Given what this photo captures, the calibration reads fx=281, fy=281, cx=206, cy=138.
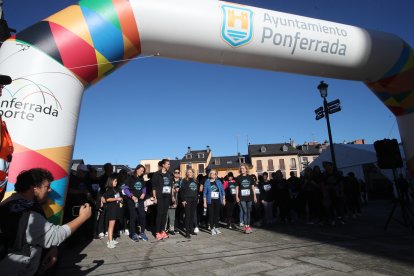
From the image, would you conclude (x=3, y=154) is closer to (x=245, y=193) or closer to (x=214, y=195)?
(x=214, y=195)

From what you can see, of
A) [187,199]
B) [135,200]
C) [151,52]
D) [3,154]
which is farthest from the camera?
[187,199]

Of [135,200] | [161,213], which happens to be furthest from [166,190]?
[135,200]

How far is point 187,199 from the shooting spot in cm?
685

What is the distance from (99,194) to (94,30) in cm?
446

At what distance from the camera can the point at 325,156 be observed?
1966cm

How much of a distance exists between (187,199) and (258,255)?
2.79 metres

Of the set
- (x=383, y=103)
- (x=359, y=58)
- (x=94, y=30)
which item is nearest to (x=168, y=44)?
(x=94, y=30)

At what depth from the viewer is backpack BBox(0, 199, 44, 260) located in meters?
2.06

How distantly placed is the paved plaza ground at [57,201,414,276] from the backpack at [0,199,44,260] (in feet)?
6.09

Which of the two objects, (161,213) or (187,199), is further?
(187,199)

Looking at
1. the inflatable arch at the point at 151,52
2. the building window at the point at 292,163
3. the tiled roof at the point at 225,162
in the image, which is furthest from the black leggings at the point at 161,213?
the building window at the point at 292,163

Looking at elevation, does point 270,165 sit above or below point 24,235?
above

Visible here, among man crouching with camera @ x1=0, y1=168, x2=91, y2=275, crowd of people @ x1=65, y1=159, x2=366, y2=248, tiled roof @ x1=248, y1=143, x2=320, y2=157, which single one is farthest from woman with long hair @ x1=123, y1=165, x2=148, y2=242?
tiled roof @ x1=248, y1=143, x2=320, y2=157

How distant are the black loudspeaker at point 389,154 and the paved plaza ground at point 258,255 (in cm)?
146
